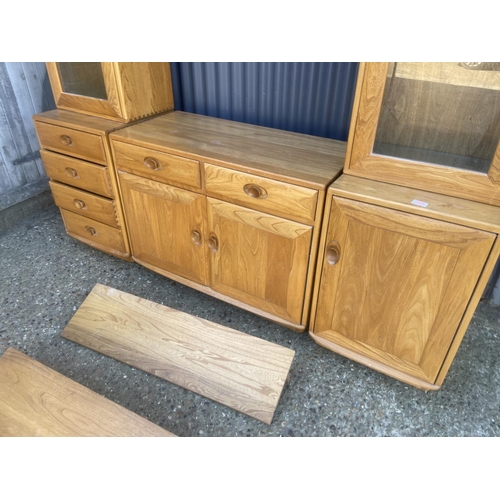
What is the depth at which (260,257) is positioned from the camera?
1.43 meters

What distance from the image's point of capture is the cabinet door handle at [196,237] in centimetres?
155

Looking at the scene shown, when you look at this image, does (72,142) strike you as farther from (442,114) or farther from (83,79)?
(442,114)

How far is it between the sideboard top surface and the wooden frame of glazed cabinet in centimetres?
7

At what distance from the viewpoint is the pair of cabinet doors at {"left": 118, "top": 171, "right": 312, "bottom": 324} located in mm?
1359

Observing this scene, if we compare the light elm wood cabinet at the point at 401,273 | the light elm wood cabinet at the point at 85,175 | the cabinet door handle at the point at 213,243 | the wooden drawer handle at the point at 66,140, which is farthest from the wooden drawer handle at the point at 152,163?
the light elm wood cabinet at the point at 401,273

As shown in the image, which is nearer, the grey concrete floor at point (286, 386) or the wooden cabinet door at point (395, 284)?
the wooden cabinet door at point (395, 284)

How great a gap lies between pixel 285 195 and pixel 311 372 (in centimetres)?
69

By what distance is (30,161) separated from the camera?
7.76 feet

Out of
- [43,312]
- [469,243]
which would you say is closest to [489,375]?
[469,243]

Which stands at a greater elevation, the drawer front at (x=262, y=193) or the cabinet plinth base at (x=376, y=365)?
the drawer front at (x=262, y=193)

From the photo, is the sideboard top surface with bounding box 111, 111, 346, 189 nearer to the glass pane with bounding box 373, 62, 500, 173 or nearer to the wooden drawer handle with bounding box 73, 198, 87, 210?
the glass pane with bounding box 373, 62, 500, 173

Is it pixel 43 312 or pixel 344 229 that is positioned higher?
pixel 344 229

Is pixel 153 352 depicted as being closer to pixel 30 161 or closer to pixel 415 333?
pixel 415 333

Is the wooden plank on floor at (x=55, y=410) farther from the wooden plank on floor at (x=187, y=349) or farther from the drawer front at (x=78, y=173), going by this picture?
the drawer front at (x=78, y=173)
